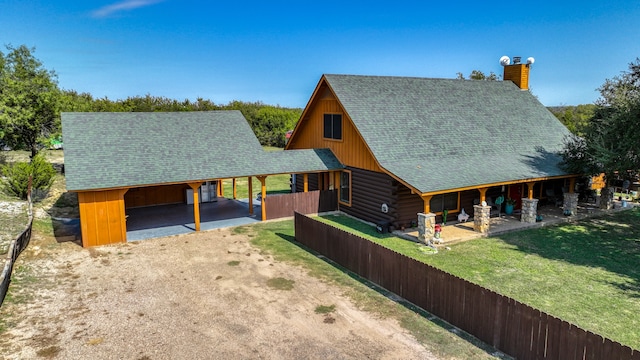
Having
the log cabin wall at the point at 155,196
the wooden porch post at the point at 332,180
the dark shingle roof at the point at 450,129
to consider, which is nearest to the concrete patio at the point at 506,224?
the dark shingle roof at the point at 450,129

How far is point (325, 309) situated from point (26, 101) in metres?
27.2

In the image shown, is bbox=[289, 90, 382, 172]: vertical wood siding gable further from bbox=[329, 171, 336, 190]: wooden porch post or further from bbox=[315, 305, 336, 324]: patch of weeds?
bbox=[315, 305, 336, 324]: patch of weeds

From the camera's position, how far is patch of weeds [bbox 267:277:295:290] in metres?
12.1

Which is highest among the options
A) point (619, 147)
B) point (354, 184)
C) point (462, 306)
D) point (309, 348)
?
point (619, 147)

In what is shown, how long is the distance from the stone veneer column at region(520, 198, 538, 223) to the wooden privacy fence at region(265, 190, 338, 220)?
890 centimetres

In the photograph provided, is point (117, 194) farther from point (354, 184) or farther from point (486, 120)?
point (486, 120)

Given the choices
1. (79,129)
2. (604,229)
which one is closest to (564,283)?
(604,229)

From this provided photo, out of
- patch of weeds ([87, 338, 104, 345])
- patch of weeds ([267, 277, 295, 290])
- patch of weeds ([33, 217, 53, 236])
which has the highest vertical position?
patch of weeds ([33, 217, 53, 236])

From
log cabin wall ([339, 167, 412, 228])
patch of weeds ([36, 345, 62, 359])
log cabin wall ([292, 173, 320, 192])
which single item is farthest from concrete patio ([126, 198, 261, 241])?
patch of weeds ([36, 345, 62, 359])

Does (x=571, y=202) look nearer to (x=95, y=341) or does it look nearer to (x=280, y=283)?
(x=280, y=283)

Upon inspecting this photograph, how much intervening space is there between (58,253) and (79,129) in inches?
235

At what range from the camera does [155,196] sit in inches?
923

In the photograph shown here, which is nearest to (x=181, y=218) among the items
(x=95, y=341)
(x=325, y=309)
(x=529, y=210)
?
(x=95, y=341)

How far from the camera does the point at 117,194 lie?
16219mm
